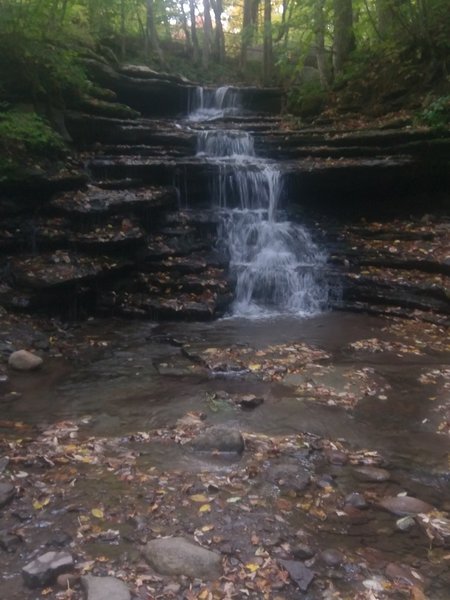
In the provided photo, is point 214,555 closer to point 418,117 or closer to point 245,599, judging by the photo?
point 245,599

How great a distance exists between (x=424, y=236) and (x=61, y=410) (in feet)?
28.8

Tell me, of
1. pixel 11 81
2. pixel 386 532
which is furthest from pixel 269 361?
pixel 11 81

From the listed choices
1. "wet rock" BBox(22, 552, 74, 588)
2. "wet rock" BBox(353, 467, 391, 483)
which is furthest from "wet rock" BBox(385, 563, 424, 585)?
"wet rock" BBox(22, 552, 74, 588)

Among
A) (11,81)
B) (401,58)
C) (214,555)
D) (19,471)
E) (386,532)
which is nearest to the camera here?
(214,555)

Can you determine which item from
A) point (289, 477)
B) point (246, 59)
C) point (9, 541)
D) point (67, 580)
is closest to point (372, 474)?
point (289, 477)

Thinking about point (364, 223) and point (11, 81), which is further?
point (364, 223)

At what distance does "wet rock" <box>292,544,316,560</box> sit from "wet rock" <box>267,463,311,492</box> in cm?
84

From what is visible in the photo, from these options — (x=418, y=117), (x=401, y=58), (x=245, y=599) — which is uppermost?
(x=401, y=58)

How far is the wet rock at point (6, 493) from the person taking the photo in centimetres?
432

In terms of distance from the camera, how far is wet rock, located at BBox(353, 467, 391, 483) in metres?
5.05

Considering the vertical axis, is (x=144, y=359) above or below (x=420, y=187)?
below

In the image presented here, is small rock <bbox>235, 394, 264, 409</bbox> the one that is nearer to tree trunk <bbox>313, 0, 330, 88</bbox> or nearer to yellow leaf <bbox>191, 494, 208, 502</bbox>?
yellow leaf <bbox>191, 494, 208, 502</bbox>

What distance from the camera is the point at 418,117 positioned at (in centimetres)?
1359

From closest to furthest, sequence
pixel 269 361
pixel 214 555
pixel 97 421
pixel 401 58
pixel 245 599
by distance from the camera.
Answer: pixel 245 599
pixel 214 555
pixel 97 421
pixel 269 361
pixel 401 58
